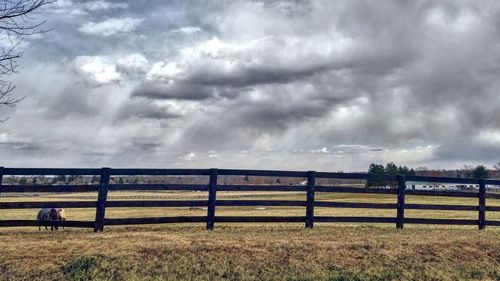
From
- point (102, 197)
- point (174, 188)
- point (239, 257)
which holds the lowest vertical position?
point (239, 257)

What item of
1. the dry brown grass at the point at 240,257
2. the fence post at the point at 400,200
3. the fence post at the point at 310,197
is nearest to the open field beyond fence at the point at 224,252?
the dry brown grass at the point at 240,257

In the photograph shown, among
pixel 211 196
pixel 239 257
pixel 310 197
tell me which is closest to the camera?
pixel 239 257

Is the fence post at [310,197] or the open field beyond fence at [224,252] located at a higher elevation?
the fence post at [310,197]

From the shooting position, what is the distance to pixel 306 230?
12352 mm

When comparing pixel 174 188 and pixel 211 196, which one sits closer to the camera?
pixel 211 196

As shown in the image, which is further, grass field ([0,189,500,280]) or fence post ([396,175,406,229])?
fence post ([396,175,406,229])

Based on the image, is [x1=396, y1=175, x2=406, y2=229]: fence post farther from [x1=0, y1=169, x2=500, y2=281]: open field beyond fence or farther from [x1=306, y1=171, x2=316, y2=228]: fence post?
[x1=306, y1=171, x2=316, y2=228]: fence post

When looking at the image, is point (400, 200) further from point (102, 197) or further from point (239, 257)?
point (102, 197)

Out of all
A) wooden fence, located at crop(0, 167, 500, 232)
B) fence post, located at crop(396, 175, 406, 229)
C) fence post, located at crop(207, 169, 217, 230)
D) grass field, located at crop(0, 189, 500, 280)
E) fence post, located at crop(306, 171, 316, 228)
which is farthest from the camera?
fence post, located at crop(396, 175, 406, 229)

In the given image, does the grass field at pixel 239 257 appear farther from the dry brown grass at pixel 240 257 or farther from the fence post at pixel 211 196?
the fence post at pixel 211 196

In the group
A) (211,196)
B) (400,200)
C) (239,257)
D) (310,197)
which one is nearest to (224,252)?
(239,257)

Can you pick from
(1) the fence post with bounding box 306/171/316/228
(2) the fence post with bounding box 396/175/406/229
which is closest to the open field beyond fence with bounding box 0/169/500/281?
(1) the fence post with bounding box 306/171/316/228

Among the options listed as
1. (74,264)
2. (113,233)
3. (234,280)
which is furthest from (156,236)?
(234,280)

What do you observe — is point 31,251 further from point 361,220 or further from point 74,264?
point 361,220
